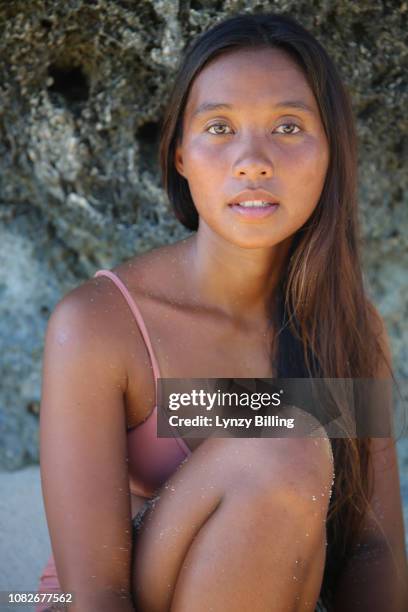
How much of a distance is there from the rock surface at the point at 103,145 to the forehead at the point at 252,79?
48 cm

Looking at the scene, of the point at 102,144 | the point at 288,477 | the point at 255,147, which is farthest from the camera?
the point at 102,144

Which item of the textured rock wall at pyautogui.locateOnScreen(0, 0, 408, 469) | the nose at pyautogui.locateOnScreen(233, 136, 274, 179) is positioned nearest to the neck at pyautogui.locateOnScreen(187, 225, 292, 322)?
the nose at pyautogui.locateOnScreen(233, 136, 274, 179)

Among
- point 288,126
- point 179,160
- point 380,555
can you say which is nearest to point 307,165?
point 288,126

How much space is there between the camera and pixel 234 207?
1475 mm

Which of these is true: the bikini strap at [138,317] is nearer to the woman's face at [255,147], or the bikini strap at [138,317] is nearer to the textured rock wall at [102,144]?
the woman's face at [255,147]

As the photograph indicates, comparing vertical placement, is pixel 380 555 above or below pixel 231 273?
below

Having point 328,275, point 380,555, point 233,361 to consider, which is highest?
point 328,275

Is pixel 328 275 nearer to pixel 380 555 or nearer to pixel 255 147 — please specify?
pixel 255 147

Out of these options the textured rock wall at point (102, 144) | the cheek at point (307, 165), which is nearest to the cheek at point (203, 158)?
the cheek at point (307, 165)

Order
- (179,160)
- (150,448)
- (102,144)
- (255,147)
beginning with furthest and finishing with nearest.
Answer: (102,144)
(179,160)
(150,448)
(255,147)

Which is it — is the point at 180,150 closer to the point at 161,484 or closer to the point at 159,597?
the point at 161,484

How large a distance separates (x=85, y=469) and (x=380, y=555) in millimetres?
619

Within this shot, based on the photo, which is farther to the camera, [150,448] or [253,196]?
[150,448]

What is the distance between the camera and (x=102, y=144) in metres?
2.16
